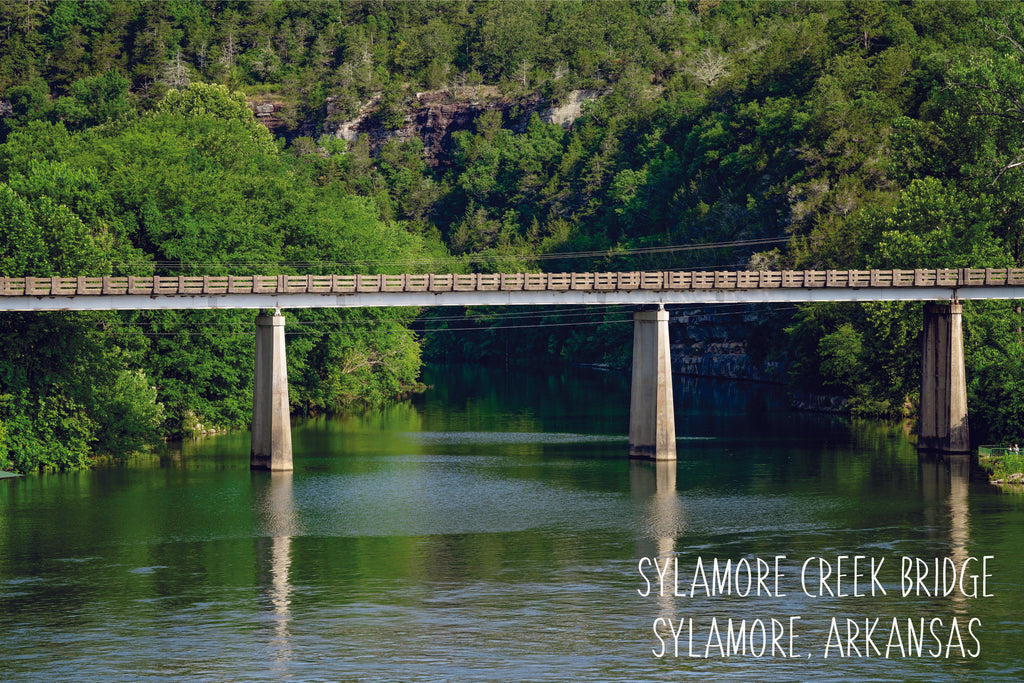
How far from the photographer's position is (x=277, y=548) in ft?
224

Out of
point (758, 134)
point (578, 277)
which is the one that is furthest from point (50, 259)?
point (758, 134)

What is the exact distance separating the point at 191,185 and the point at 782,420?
48540 mm

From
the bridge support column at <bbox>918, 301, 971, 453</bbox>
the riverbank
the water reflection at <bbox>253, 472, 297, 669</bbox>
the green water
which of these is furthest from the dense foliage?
the riverbank

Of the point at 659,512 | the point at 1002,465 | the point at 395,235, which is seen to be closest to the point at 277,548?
the point at 659,512

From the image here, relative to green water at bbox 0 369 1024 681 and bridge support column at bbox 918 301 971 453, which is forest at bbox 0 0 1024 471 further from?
green water at bbox 0 369 1024 681

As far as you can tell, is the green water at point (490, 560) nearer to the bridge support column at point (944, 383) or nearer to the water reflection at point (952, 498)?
the water reflection at point (952, 498)

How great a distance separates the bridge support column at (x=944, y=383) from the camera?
94.9 metres

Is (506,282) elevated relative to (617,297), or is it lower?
elevated

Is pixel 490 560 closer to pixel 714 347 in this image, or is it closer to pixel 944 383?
pixel 944 383

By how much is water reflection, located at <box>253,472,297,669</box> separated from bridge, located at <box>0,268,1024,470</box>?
538 cm

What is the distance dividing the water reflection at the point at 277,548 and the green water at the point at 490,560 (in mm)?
186

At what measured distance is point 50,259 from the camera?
9125cm

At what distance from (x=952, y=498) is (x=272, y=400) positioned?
3805 cm

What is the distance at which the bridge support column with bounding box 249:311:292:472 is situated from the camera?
88.9 metres
